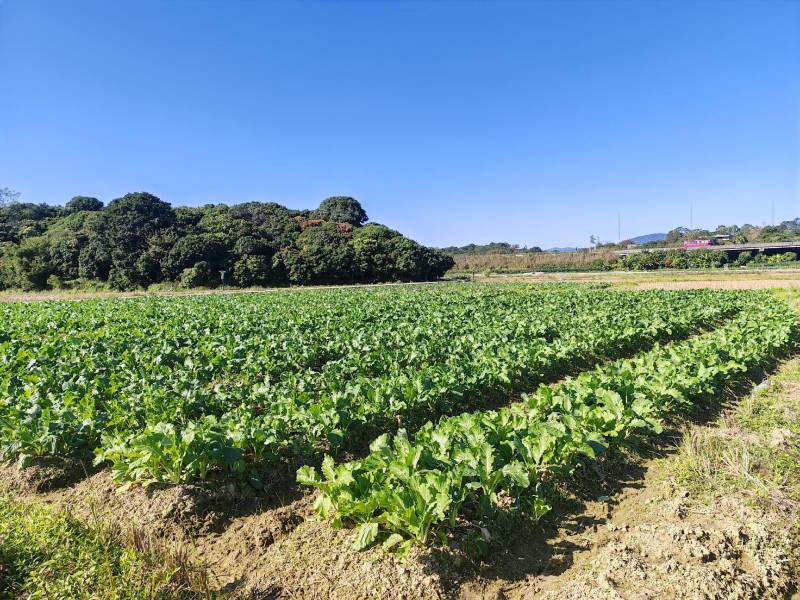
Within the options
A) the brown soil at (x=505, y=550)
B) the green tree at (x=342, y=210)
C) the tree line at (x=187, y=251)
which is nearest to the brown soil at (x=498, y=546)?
the brown soil at (x=505, y=550)

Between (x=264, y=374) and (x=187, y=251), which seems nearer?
(x=264, y=374)

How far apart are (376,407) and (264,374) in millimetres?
4017

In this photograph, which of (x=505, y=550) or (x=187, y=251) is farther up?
(x=187, y=251)

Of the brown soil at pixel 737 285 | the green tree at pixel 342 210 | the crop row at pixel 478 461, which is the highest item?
the green tree at pixel 342 210

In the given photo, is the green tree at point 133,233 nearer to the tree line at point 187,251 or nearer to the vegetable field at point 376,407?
the tree line at point 187,251

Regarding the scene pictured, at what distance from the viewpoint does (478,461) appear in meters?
3.93

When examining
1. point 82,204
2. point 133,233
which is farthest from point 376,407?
point 82,204

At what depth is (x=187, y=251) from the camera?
1729 inches

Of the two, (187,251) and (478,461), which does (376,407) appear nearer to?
(478,461)

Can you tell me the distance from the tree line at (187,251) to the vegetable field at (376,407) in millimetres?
33877

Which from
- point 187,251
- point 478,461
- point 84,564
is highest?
point 187,251

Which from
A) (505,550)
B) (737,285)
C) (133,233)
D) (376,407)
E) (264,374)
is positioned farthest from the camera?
(133,233)

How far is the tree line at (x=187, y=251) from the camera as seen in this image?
142 feet

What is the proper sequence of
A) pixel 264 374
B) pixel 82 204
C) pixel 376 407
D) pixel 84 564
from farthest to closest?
pixel 82 204 < pixel 264 374 < pixel 376 407 < pixel 84 564
